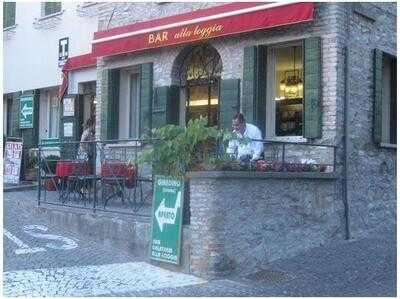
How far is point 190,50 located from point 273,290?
611 centimetres

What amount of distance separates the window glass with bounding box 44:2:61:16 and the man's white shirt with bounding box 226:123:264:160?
8.54m

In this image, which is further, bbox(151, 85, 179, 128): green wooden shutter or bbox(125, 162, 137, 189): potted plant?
bbox(151, 85, 179, 128): green wooden shutter

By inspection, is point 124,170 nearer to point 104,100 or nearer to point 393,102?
point 104,100

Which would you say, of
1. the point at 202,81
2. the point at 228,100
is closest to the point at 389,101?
the point at 228,100

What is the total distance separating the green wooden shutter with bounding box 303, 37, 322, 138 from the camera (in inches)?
429

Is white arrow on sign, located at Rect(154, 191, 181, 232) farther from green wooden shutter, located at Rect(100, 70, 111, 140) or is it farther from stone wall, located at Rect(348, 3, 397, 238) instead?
green wooden shutter, located at Rect(100, 70, 111, 140)

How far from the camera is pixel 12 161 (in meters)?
16.2

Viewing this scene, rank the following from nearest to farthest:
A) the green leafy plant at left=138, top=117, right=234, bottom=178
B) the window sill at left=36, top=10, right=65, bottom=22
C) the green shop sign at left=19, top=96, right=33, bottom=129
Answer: the green leafy plant at left=138, top=117, right=234, bottom=178 → the window sill at left=36, top=10, right=65, bottom=22 → the green shop sign at left=19, top=96, right=33, bottom=129

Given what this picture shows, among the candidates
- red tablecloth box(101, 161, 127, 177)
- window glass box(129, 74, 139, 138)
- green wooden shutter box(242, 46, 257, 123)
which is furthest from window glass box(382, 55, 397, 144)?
window glass box(129, 74, 139, 138)

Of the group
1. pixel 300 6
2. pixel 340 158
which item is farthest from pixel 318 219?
pixel 300 6

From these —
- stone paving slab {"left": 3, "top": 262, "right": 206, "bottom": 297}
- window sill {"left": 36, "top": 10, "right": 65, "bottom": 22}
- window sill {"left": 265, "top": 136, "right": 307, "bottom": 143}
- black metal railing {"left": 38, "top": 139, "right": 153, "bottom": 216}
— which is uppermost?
window sill {"left": 36, "top": 10, "right": 65, "bottom": 22}

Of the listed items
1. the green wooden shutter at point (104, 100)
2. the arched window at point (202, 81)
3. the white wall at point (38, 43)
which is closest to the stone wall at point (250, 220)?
the arched window at point (202, 81)

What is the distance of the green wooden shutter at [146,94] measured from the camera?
1361cm

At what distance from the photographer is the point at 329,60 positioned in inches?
428
